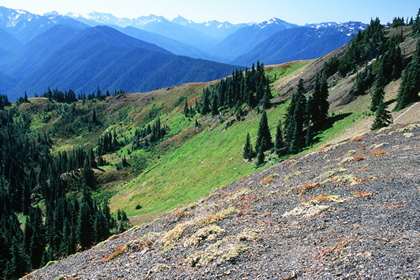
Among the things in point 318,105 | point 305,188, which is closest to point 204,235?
point 305,188

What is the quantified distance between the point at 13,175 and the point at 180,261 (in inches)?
6553

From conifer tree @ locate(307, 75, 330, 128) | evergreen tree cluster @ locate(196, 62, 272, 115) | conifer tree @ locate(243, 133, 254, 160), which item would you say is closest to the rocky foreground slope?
conifer tree @ locate(307, 75, 330, 128)

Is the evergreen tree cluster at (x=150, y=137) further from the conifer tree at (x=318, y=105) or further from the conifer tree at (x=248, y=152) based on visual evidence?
the conifer tree at (x=318, y=105)

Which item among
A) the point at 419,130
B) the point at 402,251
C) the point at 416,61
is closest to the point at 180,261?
the point at 402,251

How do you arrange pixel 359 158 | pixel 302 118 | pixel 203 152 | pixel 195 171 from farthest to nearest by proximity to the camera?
1. pixel 203 152
2. pixel 195 171
3. pixel 302 118
4. pixel 359 158

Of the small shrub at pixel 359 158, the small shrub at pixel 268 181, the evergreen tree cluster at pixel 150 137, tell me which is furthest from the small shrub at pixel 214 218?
the evergreen tree cluster at pixel 150 137

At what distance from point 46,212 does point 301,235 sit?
11315cm

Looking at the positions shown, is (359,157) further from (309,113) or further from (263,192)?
(309,113)

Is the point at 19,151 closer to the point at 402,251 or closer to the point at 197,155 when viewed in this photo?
the point at 197,155

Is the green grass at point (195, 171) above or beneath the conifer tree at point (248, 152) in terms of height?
beneath

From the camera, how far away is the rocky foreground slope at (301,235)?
464 inches

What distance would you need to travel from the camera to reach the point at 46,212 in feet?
340

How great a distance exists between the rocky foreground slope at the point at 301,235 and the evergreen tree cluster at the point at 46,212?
45.5 meters

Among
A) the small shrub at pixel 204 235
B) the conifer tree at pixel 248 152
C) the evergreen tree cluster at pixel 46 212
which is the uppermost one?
the small shrub at pixel 204 235
